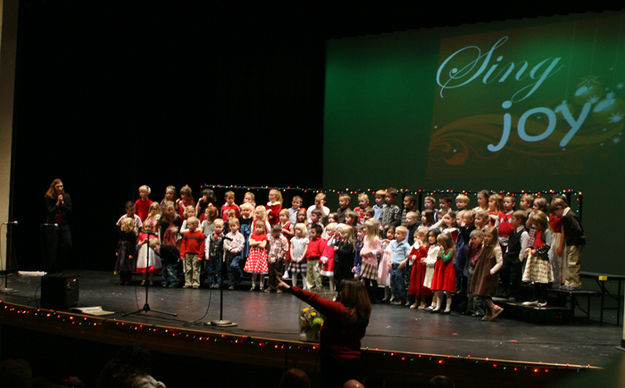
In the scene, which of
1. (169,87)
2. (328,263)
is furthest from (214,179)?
(328,263)

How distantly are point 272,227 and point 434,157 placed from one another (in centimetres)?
368

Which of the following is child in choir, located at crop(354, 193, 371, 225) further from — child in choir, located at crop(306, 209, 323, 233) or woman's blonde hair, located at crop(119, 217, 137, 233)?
woman's blonde hair, located at crop(119, 217, 137, 233)

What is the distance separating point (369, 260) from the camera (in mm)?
8273

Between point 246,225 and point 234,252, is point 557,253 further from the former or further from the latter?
point 246,225

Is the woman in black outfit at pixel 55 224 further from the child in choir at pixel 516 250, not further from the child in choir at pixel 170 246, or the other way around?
the child in choir at pixel 516 250

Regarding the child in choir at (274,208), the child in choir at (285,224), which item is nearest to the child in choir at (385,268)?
the child in choir at (285,224)

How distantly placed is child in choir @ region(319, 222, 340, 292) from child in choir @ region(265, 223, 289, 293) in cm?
62

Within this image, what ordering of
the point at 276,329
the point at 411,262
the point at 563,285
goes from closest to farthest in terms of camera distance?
1. the point at 276,329
2. the point at 563,285
3. the point at 411,262

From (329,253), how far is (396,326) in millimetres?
2376

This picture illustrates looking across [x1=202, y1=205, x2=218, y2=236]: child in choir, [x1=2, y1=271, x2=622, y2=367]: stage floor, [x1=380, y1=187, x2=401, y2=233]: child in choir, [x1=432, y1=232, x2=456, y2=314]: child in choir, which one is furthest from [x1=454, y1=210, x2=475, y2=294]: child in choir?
[x1=202, y1=205, x2=218, y2=236]: child in choir

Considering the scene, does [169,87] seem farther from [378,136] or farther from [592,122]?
[592,122]

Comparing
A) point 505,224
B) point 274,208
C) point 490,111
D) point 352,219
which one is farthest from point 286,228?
point 490,111

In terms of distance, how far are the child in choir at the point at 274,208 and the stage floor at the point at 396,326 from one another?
4.73ft

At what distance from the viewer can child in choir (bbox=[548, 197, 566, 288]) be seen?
720cm
